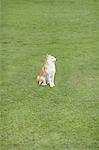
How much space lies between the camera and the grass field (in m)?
5.09

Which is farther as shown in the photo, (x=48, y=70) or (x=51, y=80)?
(x=51, y=80)

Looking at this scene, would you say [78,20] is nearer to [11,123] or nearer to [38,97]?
[38,97]

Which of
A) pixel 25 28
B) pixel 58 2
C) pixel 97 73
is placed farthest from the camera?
pixel 58 2

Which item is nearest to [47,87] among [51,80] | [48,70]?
[51,80]

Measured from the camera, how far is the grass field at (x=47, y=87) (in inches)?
201

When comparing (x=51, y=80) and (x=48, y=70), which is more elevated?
(x=48, y=70)

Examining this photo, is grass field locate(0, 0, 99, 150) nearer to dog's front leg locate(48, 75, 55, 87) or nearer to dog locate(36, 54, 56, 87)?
dog's front leg locate(48, 75, 55, 87)

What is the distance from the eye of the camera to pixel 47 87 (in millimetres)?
6641

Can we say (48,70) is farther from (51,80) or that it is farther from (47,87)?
(47,87)

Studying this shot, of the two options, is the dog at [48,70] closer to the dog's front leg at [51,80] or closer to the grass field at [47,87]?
the dog's front leg at [51,80]

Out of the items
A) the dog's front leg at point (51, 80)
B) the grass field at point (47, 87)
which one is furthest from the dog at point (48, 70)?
the grass field at point (47, 87)

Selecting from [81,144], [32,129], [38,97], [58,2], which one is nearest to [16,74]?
[38,97]

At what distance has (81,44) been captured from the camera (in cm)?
934

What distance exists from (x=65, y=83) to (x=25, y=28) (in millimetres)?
4269
